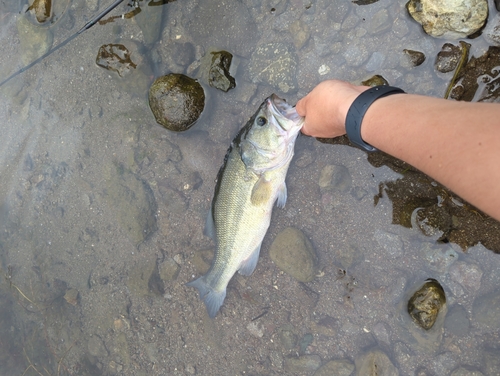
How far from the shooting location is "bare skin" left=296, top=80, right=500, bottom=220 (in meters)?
1.85

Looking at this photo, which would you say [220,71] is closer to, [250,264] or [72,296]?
[250,264]

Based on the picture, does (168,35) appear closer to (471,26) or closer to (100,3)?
(100,3)

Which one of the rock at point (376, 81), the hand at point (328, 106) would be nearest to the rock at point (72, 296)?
the hand at point (328, 106)

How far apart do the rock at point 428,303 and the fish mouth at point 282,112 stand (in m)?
2.23

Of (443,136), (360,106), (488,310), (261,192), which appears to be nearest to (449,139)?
(443,136)

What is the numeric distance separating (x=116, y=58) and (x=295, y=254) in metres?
3.19

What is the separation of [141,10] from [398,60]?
10.00ft

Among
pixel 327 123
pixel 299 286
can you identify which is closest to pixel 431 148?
pixel 327 123

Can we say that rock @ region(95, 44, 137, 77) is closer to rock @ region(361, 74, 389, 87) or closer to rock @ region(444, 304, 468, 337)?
rock @ region(361, 74, 389, 87)

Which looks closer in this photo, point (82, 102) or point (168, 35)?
point (168, 35)

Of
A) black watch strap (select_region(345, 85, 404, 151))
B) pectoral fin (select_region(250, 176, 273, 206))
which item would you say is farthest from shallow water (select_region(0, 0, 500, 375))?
black watch strap (select_region(345, 85, 404, 151))

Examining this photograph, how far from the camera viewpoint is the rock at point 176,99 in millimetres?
3900

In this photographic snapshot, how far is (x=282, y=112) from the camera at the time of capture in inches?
131

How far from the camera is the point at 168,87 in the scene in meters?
3.89
